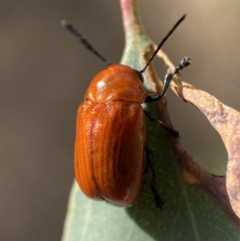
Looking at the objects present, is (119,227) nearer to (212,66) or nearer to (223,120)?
(223,120)

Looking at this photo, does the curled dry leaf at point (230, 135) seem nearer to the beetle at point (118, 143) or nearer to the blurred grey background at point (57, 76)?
the beetle at point (118, 143)

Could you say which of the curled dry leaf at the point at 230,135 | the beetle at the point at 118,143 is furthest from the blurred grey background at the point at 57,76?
the curled dry leaf at the point at 230,135

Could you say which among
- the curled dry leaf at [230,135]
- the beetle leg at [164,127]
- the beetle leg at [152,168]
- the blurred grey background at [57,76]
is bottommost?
the blurred grey background at [57,76]

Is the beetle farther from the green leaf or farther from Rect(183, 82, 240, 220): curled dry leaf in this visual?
Rect(183, 82, 240, 220): curled dry leaf

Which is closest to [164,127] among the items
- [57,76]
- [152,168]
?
[152,168]

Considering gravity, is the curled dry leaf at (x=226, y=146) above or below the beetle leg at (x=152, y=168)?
above

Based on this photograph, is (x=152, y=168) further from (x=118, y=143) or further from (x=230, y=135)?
(x=230, y=135)

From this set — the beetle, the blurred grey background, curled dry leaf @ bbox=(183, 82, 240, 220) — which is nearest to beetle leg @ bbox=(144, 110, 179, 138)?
the beetle
